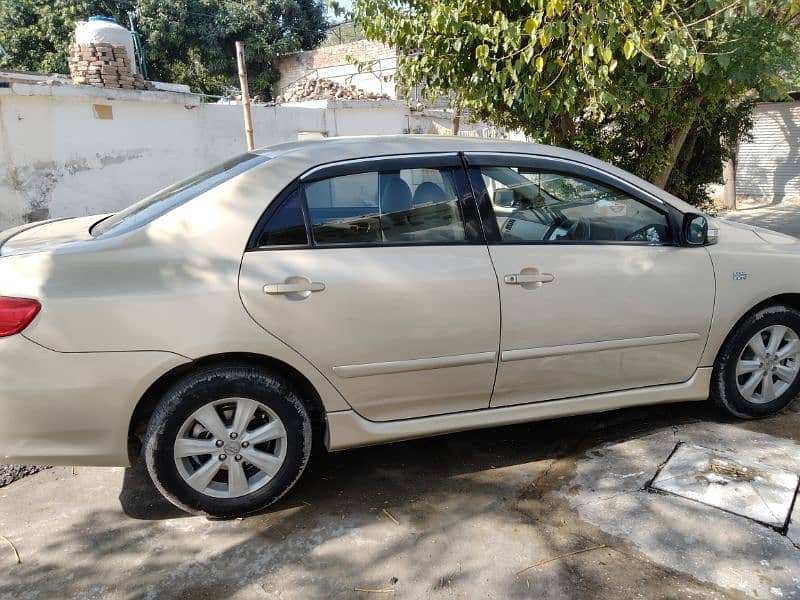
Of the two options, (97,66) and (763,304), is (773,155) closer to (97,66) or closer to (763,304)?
(763,304)

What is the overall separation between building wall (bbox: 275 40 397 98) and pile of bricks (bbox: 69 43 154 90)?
8948 millimetres

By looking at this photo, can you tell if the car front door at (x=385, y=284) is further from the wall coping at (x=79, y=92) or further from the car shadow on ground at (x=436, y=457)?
the wall coping at (x=79, y=92)

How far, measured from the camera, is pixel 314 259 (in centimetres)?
273

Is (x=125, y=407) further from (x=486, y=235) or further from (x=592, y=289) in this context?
(x=592, y=289)

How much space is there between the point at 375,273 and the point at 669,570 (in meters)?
1.66

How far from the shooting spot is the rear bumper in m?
2.43

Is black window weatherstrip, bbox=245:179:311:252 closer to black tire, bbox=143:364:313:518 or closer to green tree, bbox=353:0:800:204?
black tire, bbox=143:364:313:518

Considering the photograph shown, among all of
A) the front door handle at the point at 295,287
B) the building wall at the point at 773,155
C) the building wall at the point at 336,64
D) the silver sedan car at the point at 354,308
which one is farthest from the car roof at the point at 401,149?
the building wall at the point at 336,64

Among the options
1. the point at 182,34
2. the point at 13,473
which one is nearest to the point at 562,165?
the point at 13,473

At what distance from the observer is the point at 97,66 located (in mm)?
11727

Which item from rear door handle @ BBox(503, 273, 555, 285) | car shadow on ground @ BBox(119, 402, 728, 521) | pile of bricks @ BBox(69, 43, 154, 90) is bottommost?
car shadow on ground @ BBox(119, 402, 728, 521)

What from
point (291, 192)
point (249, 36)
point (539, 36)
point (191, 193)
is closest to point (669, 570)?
point (291, 192)

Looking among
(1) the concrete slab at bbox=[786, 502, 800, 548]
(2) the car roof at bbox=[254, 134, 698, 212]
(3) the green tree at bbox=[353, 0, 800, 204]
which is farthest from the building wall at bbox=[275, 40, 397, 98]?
(1) the concrete slab at bbox=[786, 502, 800, 548]

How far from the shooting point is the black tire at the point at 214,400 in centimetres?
260
